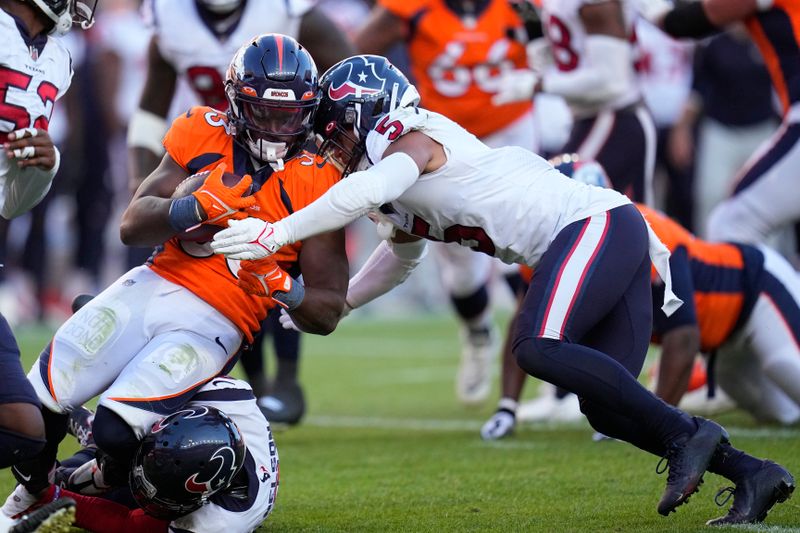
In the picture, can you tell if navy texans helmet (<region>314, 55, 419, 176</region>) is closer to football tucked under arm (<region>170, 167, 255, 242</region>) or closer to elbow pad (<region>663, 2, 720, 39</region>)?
football tucked under arm (<region>170, 167, 255, 242</region>)

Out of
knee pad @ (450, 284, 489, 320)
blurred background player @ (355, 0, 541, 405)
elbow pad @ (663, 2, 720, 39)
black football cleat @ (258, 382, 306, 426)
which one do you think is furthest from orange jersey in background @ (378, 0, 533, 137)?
black football cleat @ (258, 382, 306, 426)

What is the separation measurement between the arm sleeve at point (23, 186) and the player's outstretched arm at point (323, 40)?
2140 mm

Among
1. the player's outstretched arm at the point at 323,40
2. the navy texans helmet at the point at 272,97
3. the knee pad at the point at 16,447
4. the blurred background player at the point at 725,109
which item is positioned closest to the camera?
the knee pad at the point at 16,447

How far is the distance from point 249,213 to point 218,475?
0.84 metres

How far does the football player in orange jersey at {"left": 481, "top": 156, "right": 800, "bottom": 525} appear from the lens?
208 inches

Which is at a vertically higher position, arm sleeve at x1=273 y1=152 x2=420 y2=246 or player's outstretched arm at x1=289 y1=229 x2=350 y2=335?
arm sleeve at x1=273 y1=152 x2=420 y2=246

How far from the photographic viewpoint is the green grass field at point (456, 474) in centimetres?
401

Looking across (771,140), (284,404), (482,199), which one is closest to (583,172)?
(771,140)

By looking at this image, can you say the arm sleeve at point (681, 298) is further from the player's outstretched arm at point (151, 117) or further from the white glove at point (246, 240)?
the player's outstretched arm at point (151, 117)

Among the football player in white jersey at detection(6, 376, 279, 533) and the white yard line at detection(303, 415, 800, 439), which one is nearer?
the football player in white jersey at detection(6, 376, 279, 533)

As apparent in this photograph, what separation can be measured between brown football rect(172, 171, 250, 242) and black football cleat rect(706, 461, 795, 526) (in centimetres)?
174

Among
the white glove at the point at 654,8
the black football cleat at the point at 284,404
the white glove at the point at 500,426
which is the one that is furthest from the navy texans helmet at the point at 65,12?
the white glove at the point at 654,8

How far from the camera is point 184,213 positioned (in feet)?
12.6

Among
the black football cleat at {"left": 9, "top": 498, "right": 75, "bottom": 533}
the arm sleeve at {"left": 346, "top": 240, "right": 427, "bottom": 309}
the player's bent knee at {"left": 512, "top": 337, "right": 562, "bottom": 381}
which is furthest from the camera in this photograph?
the arm sleeve at {"left": 346, "top": 240, "right": 427, "bottom": 309}
